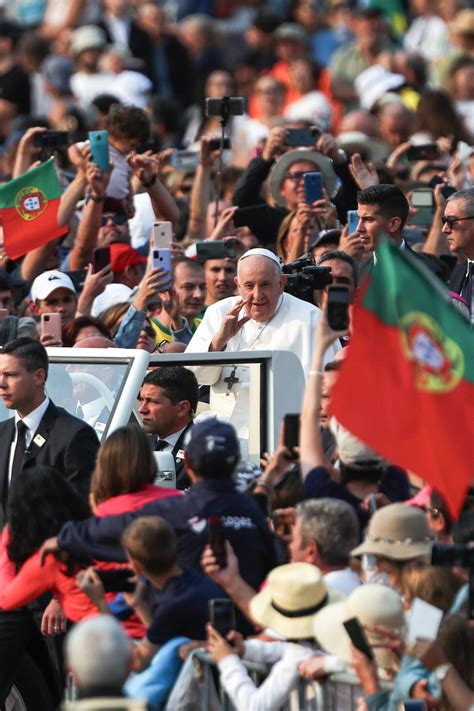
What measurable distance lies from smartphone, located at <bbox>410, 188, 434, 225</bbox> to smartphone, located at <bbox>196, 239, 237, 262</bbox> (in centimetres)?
174

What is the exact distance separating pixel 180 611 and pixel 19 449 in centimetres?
245

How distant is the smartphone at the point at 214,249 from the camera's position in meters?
Answer: 12.6

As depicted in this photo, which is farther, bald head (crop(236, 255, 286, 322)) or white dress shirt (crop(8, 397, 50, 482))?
bald head (crop(236, 255, 286, 322))

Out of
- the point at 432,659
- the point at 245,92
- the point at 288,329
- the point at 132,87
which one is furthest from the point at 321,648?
the point at 245,92

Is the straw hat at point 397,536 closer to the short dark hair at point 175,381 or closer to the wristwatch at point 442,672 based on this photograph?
the wristwatch at point 442,672

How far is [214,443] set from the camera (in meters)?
7.96

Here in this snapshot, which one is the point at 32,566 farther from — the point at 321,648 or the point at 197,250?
the point at 197,250

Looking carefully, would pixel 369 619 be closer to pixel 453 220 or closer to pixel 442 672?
pixel 442 672

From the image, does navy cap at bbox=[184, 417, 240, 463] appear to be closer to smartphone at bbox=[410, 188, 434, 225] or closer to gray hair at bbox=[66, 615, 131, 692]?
gray hair at bbox=[66, 615, 131, 692]

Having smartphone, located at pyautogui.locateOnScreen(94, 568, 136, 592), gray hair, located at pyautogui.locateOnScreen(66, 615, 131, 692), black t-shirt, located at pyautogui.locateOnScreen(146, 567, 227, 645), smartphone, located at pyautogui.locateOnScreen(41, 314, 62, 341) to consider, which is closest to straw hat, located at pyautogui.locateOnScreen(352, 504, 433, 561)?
black t-shirt, located at pyautogui.locateOnScreen(146, 567, 227, 645)

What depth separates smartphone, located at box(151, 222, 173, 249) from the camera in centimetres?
1274

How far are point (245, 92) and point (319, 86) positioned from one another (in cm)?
120

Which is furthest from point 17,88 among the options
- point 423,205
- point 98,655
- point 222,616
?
point 98,655

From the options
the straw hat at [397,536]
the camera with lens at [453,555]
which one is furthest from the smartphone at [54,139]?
the camera with lens at [453,555]
